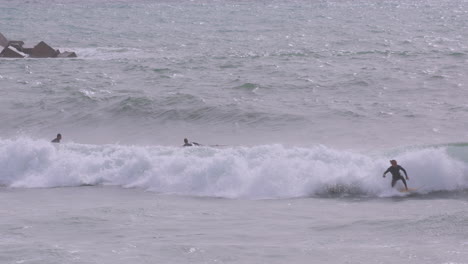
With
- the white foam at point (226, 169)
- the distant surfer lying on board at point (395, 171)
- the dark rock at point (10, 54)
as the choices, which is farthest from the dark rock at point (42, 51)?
the distant surfer lying on board at point (395, 171)

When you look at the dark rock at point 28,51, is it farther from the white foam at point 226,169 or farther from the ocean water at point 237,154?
the white foam at point 226,169

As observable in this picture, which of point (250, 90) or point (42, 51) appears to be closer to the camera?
point (250, 90)

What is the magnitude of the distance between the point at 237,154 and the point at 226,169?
4.21ft

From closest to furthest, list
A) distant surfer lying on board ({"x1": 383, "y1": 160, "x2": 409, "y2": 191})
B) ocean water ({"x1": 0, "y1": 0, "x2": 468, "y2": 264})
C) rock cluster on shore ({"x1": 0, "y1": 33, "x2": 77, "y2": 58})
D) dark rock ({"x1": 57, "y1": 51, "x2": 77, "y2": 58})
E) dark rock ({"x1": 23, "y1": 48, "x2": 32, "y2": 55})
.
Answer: ocean water ({"x1": 0, "y1": 0, "x2": 468, "y2": 264}) < distant surfer lying on board ({"x1": 383, "y1": 160, "x2": 409, "y2": 191}) < rock cluster on shore ({"x1": 0, "y1": 33, "x2": 77, "y2": 58}) < dark rock ({"x1": 57, "y1": 51, "x2": 77, "y2": 58}) < dark rock ({"x1": 23, "y1": 48, "x2": 32, "y2": 55})

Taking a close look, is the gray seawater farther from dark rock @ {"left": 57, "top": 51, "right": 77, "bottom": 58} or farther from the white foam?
the white foam

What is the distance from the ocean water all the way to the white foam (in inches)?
2.1

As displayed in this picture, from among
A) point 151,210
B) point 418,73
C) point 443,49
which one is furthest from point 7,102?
point 443,49

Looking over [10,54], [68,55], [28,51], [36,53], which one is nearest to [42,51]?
[36,53]

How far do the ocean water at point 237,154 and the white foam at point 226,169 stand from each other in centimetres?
5

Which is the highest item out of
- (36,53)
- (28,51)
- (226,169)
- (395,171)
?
(28,51)

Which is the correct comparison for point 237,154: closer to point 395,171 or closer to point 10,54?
point 395,171

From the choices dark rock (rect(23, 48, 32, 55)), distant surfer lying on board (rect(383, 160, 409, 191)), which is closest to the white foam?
distant surfer lying on board (rect(383, 160, 409, 191))

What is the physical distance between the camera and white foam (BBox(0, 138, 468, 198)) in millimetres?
17672

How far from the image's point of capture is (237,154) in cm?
1994
